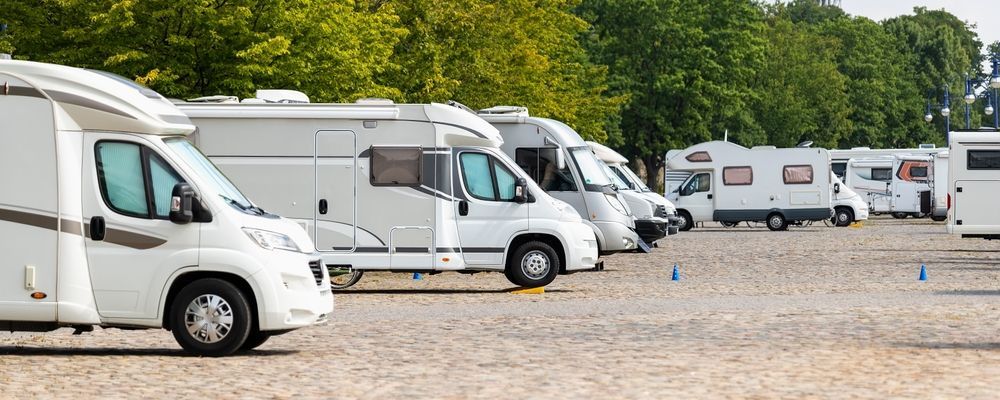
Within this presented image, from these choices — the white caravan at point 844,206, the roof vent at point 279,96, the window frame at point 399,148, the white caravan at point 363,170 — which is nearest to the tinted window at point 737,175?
the white caravan at point 844,206

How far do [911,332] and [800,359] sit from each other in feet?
9.54

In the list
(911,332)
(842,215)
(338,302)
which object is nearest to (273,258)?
(911,332)

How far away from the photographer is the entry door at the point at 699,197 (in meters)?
53.8

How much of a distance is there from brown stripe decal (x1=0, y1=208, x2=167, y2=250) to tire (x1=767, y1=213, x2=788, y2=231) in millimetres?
40361

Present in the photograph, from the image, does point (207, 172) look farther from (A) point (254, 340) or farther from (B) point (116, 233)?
(A) point (254, 340)

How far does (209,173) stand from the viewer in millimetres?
15094

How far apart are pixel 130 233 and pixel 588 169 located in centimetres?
1435

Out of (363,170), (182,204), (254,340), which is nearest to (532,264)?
(363,170)

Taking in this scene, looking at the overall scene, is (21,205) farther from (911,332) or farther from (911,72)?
(911,72)

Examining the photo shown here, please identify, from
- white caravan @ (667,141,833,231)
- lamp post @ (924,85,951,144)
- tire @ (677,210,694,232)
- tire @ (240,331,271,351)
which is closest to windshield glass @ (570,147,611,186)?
tire @ (240,331,271,351)

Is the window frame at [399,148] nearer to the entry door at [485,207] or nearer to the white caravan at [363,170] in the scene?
the white caravan at [363,170]

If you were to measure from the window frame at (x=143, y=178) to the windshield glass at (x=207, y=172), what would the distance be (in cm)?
18

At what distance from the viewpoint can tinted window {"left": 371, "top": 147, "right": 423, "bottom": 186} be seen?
76.1 feet

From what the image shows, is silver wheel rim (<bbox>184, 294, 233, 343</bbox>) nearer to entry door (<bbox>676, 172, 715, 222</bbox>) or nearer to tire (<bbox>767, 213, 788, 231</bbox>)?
entry door (<bbox>676, 172, 715, 222</bbox>)
